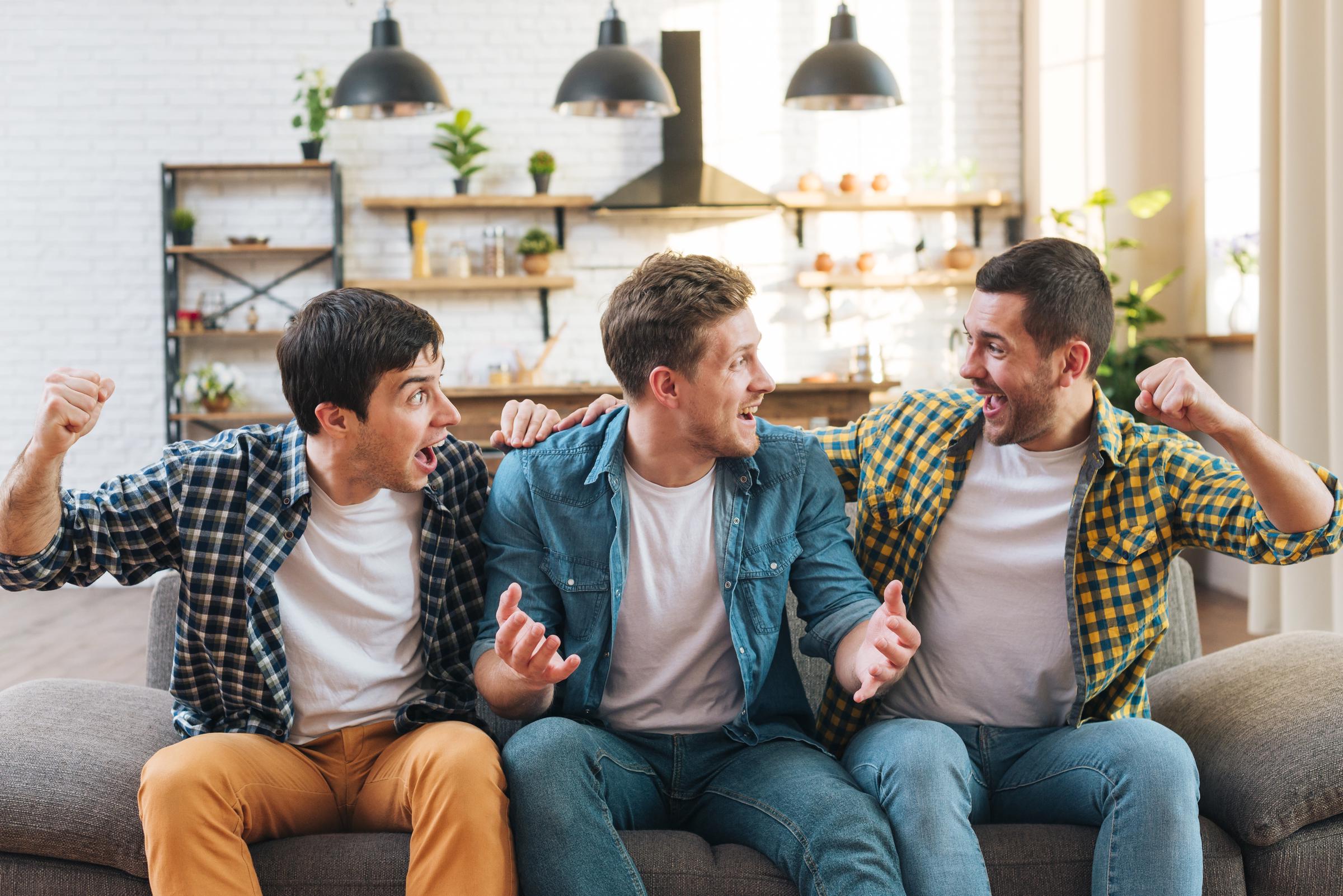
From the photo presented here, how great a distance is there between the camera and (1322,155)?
372 centimetres

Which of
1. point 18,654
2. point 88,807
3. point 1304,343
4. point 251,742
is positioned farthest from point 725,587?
point 18,654

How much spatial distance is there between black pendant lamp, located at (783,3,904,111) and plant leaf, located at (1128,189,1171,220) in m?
1.45

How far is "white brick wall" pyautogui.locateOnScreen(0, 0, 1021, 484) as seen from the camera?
623cm

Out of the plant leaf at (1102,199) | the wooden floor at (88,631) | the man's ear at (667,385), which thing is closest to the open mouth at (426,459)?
the man's ear at (667,385)

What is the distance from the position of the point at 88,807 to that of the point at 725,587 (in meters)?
0.91

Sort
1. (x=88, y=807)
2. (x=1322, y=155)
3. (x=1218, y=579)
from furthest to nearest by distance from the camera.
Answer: (x=1218, y=579) < (x=1322, y=155) < (x=88, y=807)

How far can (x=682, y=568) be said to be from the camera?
178 centimetres

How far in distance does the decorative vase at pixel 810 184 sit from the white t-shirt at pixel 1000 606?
15.5 ft

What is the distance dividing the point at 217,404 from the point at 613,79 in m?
2.93

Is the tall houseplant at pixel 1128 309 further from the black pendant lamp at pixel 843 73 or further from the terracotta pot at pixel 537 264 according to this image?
the terracotta pot at pixel 537 264

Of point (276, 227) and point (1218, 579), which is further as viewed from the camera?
point (276, 227)

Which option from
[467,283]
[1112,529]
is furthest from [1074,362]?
[467,283]

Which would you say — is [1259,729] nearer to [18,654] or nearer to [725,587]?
[725,587]

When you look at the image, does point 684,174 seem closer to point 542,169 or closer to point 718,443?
point 542,169
